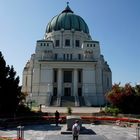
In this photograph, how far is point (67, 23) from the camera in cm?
8162

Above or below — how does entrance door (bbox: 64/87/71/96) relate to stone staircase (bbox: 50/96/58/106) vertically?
above

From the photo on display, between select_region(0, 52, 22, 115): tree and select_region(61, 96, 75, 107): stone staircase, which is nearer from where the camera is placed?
select_region(0, 52, 22, 115): tree

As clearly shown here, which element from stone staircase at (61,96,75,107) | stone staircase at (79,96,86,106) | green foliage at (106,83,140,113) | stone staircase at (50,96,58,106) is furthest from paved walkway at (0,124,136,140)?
stone staircase at (79,96,86,106)

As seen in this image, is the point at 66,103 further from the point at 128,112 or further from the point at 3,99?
the point at 3,99

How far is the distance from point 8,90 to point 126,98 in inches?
595

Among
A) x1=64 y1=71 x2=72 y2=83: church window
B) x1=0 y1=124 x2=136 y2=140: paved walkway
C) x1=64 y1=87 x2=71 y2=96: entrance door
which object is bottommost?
x1=0 y1=124 x2=136 y2=140: paved walkway

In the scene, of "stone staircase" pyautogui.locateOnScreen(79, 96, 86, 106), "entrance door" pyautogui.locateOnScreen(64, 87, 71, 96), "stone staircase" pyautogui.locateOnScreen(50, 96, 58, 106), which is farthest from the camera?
"entrance door" pyautogui.locateOnScreen(64, 87, 71, 96)

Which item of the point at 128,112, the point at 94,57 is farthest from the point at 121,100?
the point at 94,57

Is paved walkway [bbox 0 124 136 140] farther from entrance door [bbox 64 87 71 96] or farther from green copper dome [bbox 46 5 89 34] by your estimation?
green copper dome [bbox 46 5 89 34]

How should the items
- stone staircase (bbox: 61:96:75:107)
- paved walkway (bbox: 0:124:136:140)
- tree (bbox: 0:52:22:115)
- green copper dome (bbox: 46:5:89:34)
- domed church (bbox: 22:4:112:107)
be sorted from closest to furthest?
paved walkway (bbox: 0:124:136:140), tree (bbox: 0:52:22:115), stone staircase (bbox: 61:96:75:107), domed church (bbox: 22:4:112:107), green copper dome (bbox: 46:5:89:34)

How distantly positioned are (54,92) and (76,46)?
50.4 ft

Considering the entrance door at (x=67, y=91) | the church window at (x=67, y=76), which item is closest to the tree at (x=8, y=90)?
the entrance door at (x=67, y=91)

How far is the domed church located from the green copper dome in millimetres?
3984

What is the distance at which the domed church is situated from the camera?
226ft
